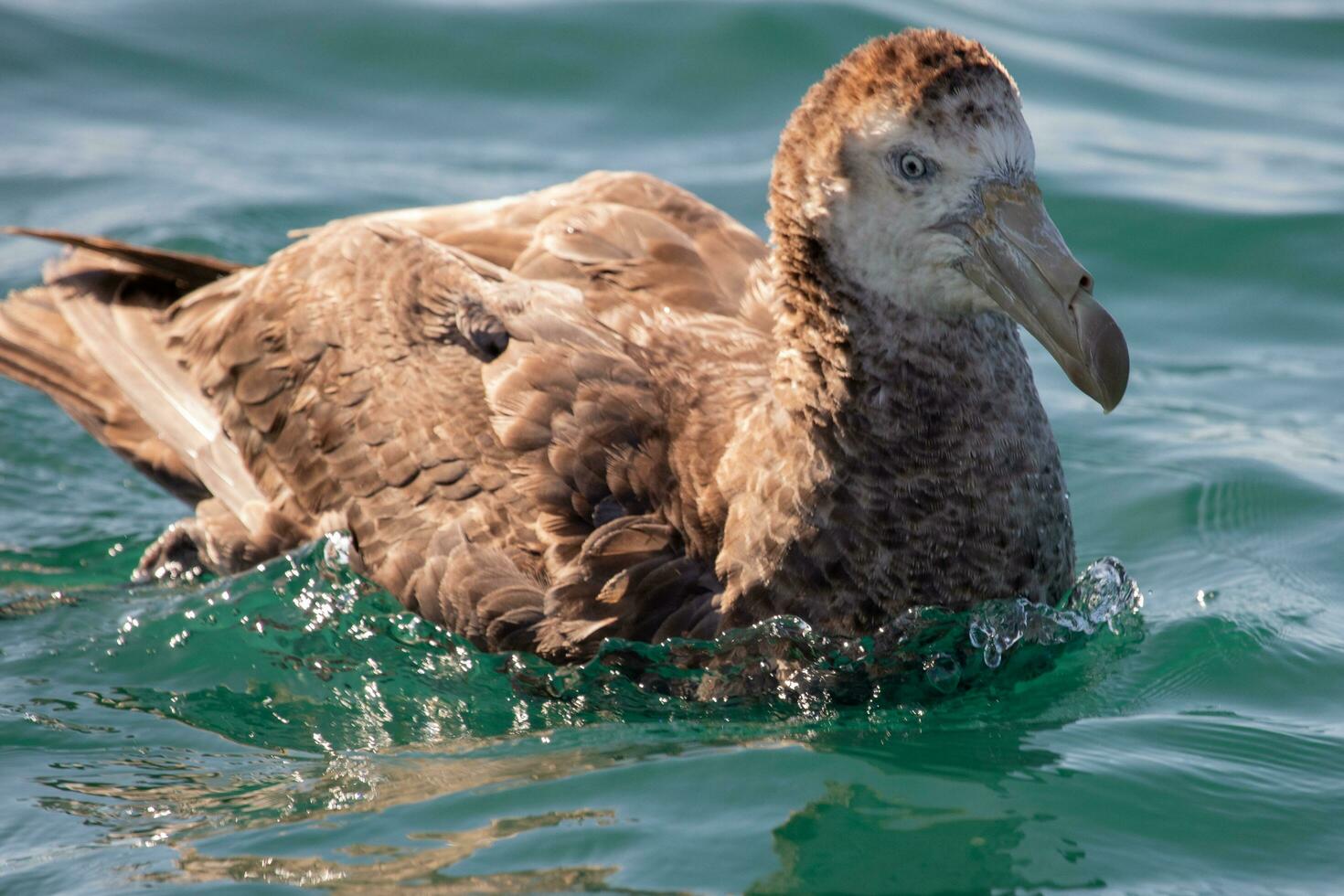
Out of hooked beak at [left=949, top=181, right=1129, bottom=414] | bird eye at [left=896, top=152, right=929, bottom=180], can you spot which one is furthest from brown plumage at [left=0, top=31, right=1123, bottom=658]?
hooked beak at [left=949, top=181, right=1129, bottom=414]

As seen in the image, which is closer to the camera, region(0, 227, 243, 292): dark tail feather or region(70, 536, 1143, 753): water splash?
region(70, 536, 1143, 753): water splash

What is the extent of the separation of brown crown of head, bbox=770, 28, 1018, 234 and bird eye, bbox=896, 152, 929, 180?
0.32ft

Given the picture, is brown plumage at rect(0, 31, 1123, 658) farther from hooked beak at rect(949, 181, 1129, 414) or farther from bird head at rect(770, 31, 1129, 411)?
hooked beak at rect(949, 181, 1129, 414)

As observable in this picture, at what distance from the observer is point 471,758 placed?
15.0ft

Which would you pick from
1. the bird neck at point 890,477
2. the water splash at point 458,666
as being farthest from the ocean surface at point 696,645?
the bird neck at point 890,477

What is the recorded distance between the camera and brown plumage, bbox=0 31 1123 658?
15.0ft

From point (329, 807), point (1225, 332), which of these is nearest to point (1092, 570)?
point (329, 807)

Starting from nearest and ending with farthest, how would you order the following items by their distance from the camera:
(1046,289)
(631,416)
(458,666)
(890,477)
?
(1046,289)
(890,477)
(631,416)
(458,666)

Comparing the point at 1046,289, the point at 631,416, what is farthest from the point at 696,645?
the point at 1046,289

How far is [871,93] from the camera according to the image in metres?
4.41

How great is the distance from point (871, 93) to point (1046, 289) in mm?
641

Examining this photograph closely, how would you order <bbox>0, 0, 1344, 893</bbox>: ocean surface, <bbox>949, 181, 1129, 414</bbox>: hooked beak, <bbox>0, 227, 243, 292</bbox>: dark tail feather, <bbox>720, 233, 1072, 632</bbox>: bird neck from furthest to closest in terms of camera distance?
<bbox>0, 227, 243, 292</bbox>: dark tail feather
<bbox>720, 233, 1072, 632</bbox>: bird neck
<bbox>949, 181, 1129, 414</bbox>: hooked beak
<bbox>0, 0, 1344, 893</bbox>: ocean surface

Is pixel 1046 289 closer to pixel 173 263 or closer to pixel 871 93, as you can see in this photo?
pixel 871 93

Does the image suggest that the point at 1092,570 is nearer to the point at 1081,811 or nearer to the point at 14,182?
the point at 1081,811
